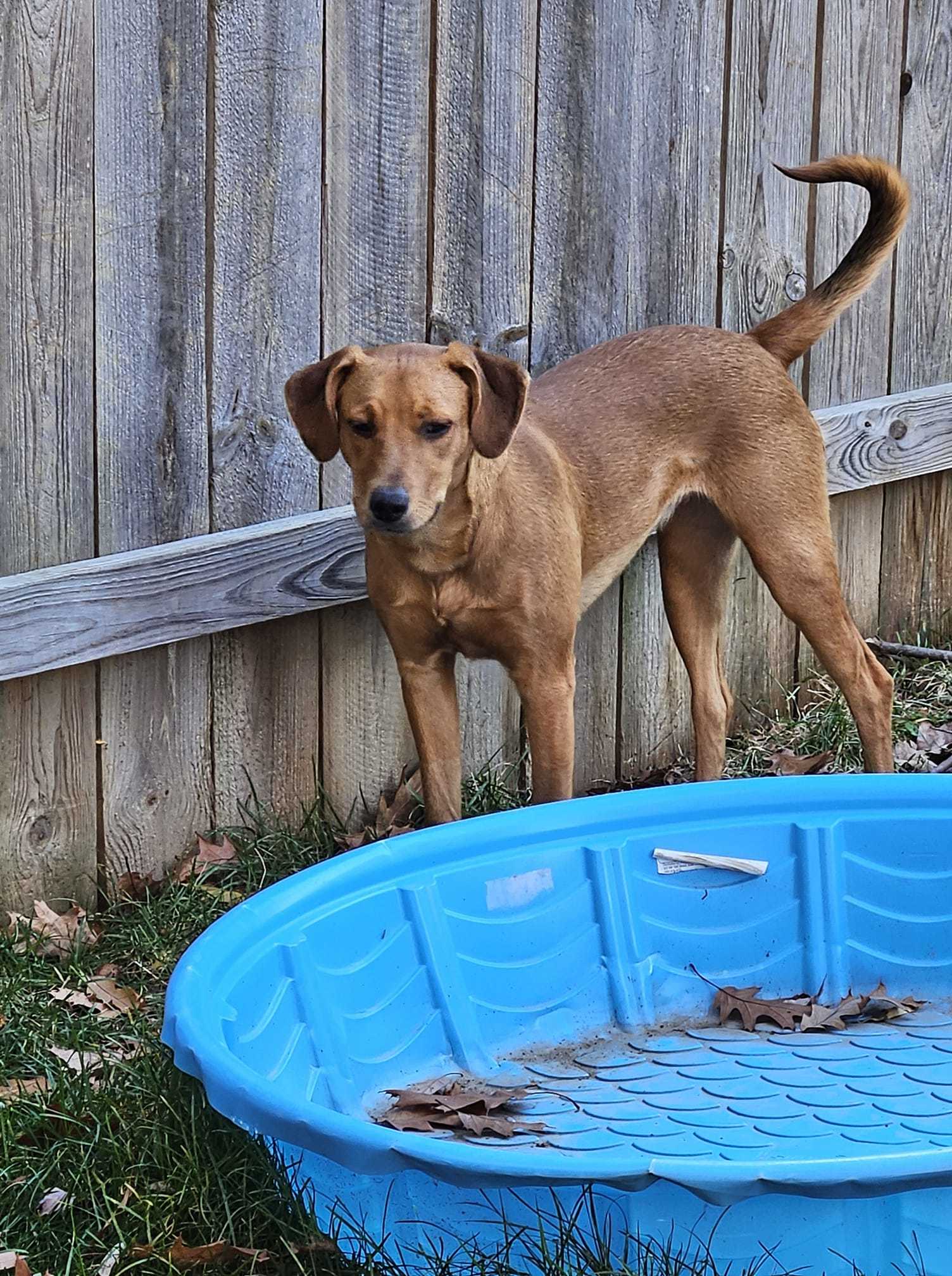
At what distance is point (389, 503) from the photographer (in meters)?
3.39

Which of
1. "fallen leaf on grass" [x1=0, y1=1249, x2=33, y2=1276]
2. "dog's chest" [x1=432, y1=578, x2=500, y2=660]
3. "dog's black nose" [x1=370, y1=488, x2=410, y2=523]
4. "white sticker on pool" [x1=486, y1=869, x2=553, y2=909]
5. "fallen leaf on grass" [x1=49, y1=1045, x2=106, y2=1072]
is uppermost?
"dog's black nose" [x1=370, y1=488, x2=410, y2=523]

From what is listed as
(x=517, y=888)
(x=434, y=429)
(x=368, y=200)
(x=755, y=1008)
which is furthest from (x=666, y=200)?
(x=755, y=1008)

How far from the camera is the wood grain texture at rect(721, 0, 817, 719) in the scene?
185 inches

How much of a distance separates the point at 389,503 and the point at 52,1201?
1534mm

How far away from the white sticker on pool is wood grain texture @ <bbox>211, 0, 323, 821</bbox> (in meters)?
1.09

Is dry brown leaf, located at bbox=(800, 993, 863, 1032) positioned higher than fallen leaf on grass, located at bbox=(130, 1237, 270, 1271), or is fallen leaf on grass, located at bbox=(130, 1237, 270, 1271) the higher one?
fallen leaf on grass, located at bbox=(130, 1237, 270, 1271)

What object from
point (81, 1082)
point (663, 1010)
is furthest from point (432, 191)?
point (81, 1082)

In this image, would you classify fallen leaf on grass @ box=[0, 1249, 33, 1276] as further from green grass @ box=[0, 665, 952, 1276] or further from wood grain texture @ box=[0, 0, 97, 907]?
wood grain texture @ box=[0, 0, 97, 907]

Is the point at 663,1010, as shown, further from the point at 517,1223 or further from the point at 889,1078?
the point at 517,1223

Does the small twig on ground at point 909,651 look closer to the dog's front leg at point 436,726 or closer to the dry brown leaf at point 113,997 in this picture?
the dog's front leg at point 436,726

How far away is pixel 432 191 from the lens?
4.12m

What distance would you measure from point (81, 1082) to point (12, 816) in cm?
106

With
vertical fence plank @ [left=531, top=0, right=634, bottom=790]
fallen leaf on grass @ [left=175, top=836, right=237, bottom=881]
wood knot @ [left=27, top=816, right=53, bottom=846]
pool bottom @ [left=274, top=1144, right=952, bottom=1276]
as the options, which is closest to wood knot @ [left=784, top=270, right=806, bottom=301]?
vertical fence plank @ [left=531, top=0, right=634, bottom=790]

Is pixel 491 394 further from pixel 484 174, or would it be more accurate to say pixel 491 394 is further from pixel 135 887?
pixel 135 887
